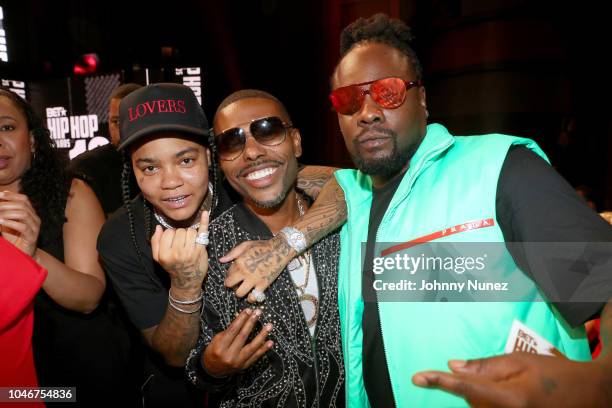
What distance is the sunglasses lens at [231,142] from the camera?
1.80m

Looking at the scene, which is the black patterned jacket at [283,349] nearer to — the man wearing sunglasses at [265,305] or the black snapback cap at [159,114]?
the man wearing sunglasses at [265,305]

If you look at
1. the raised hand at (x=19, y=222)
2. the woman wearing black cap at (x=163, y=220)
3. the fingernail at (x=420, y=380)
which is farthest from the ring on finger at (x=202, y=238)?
the fingernail at (x=420, y=380)

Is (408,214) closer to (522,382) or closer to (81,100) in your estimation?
(522,382)

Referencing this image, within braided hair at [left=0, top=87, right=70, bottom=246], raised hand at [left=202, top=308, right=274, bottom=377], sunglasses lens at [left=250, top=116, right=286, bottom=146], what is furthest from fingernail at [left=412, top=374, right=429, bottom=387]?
braided hair at [left=0, top=87, right=70, bottom=246]

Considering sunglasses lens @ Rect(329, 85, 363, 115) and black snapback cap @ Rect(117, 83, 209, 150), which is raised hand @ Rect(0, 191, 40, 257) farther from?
sunglasses lens @ Rect(329, 85, 363, 115)

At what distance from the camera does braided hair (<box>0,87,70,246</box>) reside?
1905 millimetres

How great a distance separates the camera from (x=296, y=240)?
165cm

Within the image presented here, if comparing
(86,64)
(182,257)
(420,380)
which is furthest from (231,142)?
(86,64)

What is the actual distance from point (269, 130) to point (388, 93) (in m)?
0.59

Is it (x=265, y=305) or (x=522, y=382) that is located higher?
(x=522, y=382)

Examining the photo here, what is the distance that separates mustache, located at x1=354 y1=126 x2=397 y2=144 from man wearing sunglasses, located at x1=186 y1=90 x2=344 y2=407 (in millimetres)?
438

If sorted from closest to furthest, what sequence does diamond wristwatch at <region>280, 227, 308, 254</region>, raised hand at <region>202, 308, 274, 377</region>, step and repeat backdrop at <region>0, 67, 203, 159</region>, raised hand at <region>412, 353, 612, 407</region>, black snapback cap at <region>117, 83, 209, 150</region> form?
raised hand at <region>412, 353, 612, 407</region> < raised hand at <region>202, 308, 274, 377</region> < diamond wristwatch at <region>280, 227, 308, 254</region> < black snapback cap at <region>117, 83, 209, 150</region> < step and repeat backdrop at <region>0, 67, 203, 159</region>

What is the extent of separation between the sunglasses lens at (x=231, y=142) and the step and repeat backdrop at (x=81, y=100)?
432cm

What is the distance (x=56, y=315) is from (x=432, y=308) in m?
1.81
